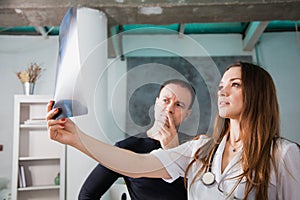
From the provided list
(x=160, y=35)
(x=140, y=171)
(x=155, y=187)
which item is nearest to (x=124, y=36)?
(x=160, y=35)

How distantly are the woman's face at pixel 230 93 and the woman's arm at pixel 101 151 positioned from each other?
0.42 ft

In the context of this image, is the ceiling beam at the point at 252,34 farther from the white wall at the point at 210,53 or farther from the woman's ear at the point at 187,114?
the woman's ear at the point at 187,114

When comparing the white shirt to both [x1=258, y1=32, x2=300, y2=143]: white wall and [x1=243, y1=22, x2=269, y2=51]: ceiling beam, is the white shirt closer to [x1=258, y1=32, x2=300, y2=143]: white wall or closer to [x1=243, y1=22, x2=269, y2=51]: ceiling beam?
[x1=243, y1=22, x2=269, y2=51]: ceiling beam

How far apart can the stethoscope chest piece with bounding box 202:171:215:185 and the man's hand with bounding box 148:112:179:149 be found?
29 centimetres

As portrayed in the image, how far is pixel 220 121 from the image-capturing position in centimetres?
46

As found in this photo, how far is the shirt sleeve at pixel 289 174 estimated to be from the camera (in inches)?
25.3

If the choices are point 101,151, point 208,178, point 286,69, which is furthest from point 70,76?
point 286,69

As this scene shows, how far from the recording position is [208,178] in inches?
27.1

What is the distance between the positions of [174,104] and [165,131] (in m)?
0.04

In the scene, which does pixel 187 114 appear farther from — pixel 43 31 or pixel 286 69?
pixel 286 69

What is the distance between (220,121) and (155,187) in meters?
0.44

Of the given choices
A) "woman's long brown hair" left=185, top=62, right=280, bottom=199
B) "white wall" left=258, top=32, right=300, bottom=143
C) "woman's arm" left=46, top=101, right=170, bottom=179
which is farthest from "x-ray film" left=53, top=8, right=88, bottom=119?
"white wall" left=258, top=32, right=300, bottom=143

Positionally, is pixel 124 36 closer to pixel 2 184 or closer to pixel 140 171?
pixel 140 171

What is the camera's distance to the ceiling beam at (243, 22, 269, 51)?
262 centimetres
